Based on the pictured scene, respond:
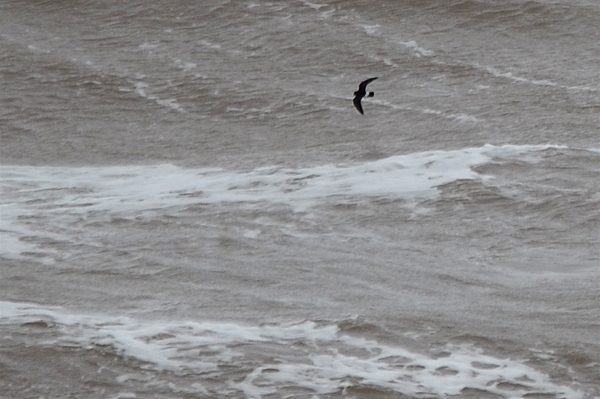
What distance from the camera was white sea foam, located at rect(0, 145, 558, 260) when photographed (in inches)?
454

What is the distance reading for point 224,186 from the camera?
12.3 m

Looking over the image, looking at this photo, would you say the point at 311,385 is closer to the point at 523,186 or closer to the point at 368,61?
the point at 523,186

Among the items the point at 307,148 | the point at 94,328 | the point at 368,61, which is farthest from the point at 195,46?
the point at 94,328

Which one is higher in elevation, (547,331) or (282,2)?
(282,2)

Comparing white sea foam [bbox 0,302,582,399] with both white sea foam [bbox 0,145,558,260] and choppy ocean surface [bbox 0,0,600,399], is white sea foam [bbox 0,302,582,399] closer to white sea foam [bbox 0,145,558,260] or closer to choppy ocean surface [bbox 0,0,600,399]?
choppy ocean surface [bbox 0,0,600,399]

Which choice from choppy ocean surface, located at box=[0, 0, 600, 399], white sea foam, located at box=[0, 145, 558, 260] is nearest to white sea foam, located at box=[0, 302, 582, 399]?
choppy ocean surface, located at box=[0, 0, 600, 399]

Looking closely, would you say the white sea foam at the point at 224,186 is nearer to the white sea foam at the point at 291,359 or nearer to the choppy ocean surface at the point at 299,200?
the choppy ocean surface at the point at 299,200

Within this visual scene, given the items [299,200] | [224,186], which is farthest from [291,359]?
[224,186]

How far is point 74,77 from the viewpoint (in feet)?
56.0

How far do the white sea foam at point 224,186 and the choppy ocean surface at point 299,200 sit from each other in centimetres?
4

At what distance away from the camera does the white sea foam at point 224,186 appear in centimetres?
1153

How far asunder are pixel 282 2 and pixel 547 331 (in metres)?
11.4

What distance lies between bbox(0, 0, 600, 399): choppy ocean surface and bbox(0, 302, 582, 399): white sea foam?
18 mm

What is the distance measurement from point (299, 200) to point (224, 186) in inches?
41.2
